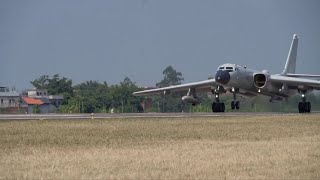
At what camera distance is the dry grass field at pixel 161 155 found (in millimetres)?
14180

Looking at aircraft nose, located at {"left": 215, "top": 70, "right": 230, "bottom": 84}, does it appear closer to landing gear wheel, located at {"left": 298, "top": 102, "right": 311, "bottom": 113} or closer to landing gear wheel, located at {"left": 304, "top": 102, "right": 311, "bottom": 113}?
landing gear wheel, located at {"left": 298, "top": 102, "right": 311, "bottom": 113}

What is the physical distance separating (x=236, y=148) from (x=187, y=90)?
139ft

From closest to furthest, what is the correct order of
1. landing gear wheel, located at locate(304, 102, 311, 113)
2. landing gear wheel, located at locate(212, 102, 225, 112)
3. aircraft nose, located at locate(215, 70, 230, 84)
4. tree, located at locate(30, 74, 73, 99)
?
aircraft nose, located at locate(215, 70, 230, 84) → landing gear wheel, located at locate(304, 102, 311, 113) → landing gear wheel, located at locate(212, 102, 225, 112) → tree, located at locate(30, 74, 73, 99)

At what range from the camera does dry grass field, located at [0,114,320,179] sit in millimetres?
14180

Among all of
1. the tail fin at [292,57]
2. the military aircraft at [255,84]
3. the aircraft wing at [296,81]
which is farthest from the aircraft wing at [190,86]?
the tail fin at [292,57]

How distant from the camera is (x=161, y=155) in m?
17.4

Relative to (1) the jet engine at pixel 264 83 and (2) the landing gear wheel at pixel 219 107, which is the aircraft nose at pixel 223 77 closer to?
(1) the jet engine at pixel 264 83

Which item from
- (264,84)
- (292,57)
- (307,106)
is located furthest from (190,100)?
(292,57)

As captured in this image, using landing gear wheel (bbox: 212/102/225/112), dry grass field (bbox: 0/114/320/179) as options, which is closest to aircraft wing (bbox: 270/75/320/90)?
landing gear wheel (bbox: 212/102/225/112)

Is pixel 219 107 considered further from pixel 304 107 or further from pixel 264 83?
pixel 304 107

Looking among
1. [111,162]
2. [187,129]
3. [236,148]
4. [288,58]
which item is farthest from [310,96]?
[111,162]

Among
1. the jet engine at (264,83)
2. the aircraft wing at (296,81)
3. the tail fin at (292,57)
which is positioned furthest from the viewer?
the tail fin at (292,57)

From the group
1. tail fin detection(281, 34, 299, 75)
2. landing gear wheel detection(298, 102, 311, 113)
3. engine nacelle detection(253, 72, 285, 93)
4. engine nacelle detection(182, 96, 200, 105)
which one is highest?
tail fin detection(281, 34, 299, 75)

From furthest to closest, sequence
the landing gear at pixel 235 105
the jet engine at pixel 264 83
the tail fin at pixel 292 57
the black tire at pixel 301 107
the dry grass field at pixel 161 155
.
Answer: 1. the tail fin at pixel 292 57
2. the landing gear at pixel 235 105
3. the black tire at pixel 301 107
4. the jet engine at pixel 264 83
5. the dry grass field at pixel 161 155
